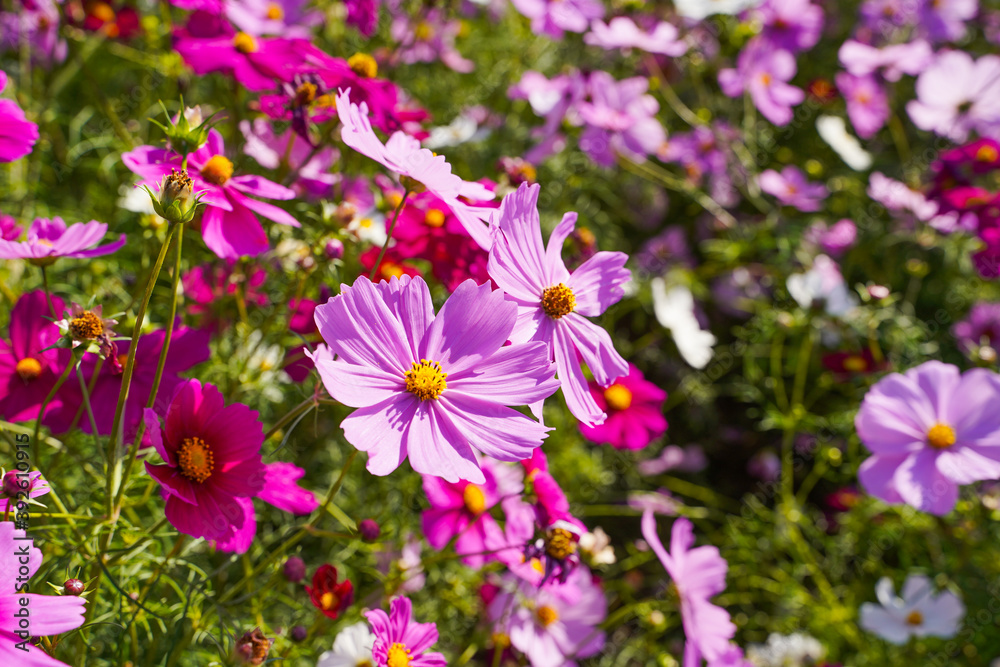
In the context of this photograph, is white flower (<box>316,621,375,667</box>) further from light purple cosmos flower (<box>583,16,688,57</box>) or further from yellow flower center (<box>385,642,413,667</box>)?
light purple cosmos flower (<box>583,16,688,57</box>)

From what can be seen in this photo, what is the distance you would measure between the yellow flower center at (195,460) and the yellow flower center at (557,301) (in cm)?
40

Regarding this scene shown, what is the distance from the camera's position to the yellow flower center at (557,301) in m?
0.84

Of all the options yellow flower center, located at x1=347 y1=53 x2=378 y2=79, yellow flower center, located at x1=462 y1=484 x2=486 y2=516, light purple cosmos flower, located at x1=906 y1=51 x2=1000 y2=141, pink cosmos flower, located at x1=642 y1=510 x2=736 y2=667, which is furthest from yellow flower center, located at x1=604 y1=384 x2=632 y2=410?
light purple cosmos flower, located at x1=906 y1=51 x2=1000 y2=141

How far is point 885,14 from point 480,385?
230 centimetres

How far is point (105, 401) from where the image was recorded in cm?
84

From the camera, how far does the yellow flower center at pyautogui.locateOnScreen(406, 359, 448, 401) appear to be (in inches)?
29.0

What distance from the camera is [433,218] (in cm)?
103

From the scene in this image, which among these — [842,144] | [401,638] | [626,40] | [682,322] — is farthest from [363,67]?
[842,144]

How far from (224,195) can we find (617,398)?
0.73 meters

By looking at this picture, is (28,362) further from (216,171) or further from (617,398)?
(617,398)

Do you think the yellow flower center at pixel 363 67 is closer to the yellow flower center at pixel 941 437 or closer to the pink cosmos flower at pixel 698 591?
the pink cosmos flower at pixel 698 591

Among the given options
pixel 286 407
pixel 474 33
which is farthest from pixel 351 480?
pixel 474 33

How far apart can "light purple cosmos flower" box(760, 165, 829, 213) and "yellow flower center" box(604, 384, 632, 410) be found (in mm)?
967

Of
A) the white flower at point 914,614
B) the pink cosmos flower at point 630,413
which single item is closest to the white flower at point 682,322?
the pink cosmos flower at point 630,413
